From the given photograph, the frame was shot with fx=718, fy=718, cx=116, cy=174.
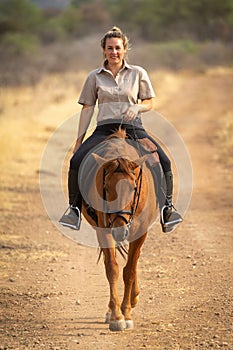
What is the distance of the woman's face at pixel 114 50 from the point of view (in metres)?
6.05

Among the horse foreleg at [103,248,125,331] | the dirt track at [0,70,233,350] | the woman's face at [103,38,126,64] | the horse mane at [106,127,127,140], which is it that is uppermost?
the woman's face at [103,38,126,64]

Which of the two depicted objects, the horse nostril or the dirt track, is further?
the dirt track

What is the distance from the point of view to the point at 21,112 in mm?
23359

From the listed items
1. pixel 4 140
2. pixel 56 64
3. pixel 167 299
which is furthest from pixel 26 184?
pixel 56 64

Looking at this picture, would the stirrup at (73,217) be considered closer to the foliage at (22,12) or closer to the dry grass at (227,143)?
the dry grass at (227,143)

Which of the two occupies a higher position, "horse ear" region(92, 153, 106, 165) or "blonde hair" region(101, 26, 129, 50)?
"blonde hair" region(101, 26, 129, 50)

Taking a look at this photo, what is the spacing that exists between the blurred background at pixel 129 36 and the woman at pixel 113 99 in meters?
26.9

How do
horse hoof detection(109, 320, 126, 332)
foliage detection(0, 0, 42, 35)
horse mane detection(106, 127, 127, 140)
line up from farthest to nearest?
1. foliage detection(0, 0, 42, 35)
2. horse mane detection(106, 127, 127, 140)
3. horse hoof detection(109, 320, 126, 332)

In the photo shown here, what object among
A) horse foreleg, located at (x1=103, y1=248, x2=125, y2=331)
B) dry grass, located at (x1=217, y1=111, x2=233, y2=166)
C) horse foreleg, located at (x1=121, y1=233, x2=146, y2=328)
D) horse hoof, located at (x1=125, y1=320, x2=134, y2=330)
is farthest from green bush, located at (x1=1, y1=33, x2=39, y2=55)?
horse hoof, located at (x1=125, y1=320, x2=134, y2=330)

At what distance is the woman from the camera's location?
6.04m

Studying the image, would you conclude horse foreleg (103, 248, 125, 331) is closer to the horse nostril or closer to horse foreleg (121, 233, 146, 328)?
horse foreleg (121, 233, 146, 328)

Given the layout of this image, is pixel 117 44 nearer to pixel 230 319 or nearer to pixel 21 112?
pixel 230 319

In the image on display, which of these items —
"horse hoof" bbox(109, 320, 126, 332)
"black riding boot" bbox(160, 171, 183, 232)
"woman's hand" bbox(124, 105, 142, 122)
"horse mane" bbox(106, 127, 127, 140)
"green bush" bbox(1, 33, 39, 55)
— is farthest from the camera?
"green bush" bbox(1, 33, 39, 55)

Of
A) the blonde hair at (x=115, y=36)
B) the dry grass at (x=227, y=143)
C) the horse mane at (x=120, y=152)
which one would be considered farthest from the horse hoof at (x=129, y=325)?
the dry grass at (x=227, y=143)
